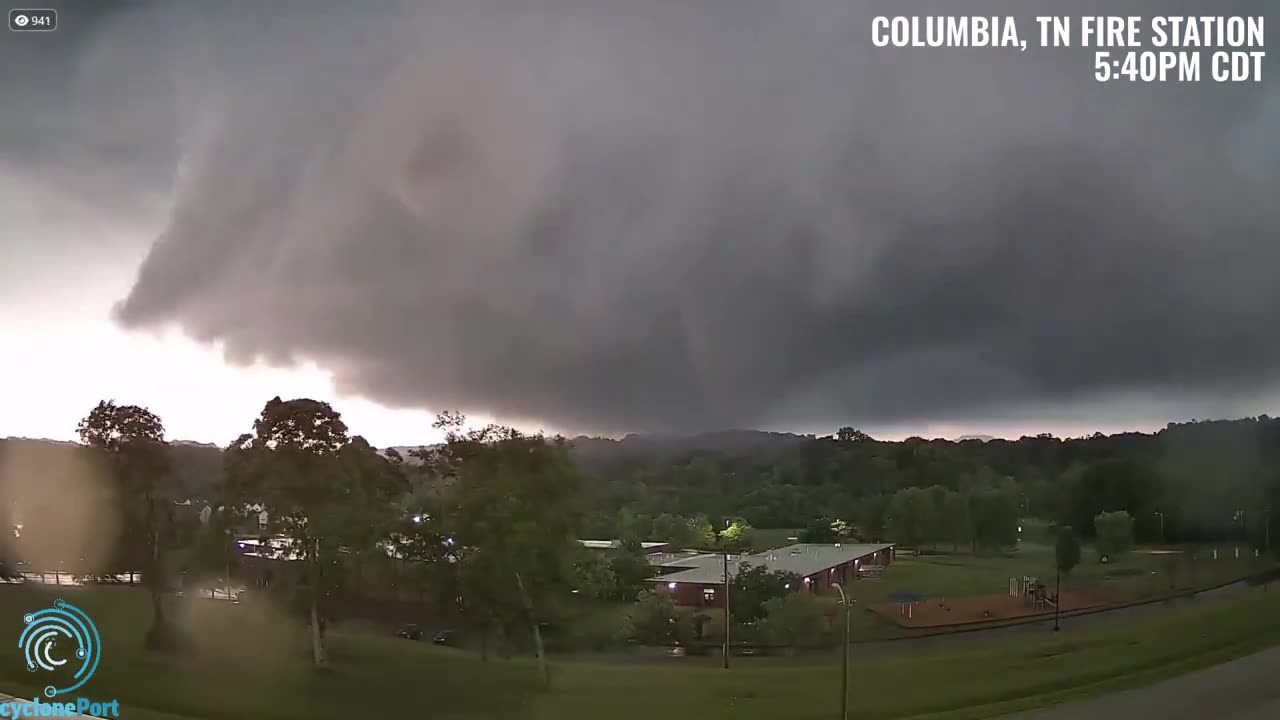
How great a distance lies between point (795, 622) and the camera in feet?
15.4

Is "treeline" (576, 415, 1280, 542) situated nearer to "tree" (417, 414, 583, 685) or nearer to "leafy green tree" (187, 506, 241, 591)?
"tree" (417, 414, 583, 685)

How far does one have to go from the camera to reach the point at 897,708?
15.0 ft

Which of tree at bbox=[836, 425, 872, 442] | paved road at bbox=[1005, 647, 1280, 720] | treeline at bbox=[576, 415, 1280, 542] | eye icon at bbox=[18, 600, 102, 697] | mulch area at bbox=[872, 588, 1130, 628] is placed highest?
tree at bbox=[836, 425, 872, 442]

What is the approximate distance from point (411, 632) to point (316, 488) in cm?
101

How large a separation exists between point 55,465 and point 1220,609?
7406 millimetres

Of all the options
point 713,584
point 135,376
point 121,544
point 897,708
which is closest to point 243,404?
point 135,376

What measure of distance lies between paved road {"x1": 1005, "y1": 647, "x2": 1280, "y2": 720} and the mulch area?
0.52 m

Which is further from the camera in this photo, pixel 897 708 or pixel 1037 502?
pixel 1037 502

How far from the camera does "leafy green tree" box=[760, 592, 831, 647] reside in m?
4.68

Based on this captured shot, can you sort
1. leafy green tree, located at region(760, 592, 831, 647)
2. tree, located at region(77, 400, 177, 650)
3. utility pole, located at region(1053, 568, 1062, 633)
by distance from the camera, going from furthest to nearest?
tree, located at region(77, 400, 177, 650) → utility pole, located at region(1053, 568, 1062, 633) → leafy green tree, located at region(760, 592, 831, 647)

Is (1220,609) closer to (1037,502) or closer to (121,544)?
(1037,502)

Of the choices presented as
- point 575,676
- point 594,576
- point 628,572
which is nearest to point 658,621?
point 628,572

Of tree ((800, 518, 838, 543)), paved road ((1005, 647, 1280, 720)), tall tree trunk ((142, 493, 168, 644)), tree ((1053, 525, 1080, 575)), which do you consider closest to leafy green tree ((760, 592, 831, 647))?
tree ((800, 518, 838, 543))

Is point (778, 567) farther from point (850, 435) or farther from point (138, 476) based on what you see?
point (138, 476)
